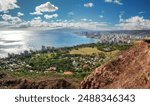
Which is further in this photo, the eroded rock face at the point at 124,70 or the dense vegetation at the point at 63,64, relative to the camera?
the dense vegetation at the point at 63,64

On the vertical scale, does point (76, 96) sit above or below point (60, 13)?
below

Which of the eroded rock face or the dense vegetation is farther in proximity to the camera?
the dense vegetation

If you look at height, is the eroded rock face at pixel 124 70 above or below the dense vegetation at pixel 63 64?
above

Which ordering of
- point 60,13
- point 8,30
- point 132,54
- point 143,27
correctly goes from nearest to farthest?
point 132,54 < point 143,27 < point 60,13 < point 8,30

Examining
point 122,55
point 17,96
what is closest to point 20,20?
point 122,55

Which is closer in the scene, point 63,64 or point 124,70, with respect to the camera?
point 124,70

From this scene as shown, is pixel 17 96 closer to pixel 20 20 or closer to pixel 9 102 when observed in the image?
pixel 9 102

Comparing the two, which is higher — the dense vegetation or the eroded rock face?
the eroded rock face

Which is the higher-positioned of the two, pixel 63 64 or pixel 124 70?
pixel 124 70
